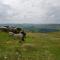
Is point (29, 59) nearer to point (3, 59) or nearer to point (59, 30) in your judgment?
point (3, 59)

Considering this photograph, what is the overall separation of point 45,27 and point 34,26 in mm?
1869

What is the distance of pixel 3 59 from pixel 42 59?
2631 millimetres

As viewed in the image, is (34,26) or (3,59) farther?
(34,26)

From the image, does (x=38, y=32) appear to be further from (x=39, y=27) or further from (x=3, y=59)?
(x=3, y=59)

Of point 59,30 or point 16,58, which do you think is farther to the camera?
point 59,30

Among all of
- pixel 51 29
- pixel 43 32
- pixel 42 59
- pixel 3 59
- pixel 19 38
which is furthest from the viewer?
pixel 51 29

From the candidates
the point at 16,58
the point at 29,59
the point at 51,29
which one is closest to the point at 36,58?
the point at 29,59

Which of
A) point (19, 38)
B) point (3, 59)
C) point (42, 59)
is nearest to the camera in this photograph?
point (3, 59)

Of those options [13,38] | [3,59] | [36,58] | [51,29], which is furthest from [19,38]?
[51,29]

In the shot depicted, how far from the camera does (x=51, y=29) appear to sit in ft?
110

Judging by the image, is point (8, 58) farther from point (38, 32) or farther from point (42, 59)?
point (38, 32)

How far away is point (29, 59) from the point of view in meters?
12.5

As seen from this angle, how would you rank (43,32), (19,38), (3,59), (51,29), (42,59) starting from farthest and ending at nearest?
(51,29), (43,32), (19,38), (42,59), (3,59)

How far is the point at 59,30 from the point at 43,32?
18.7 ft
